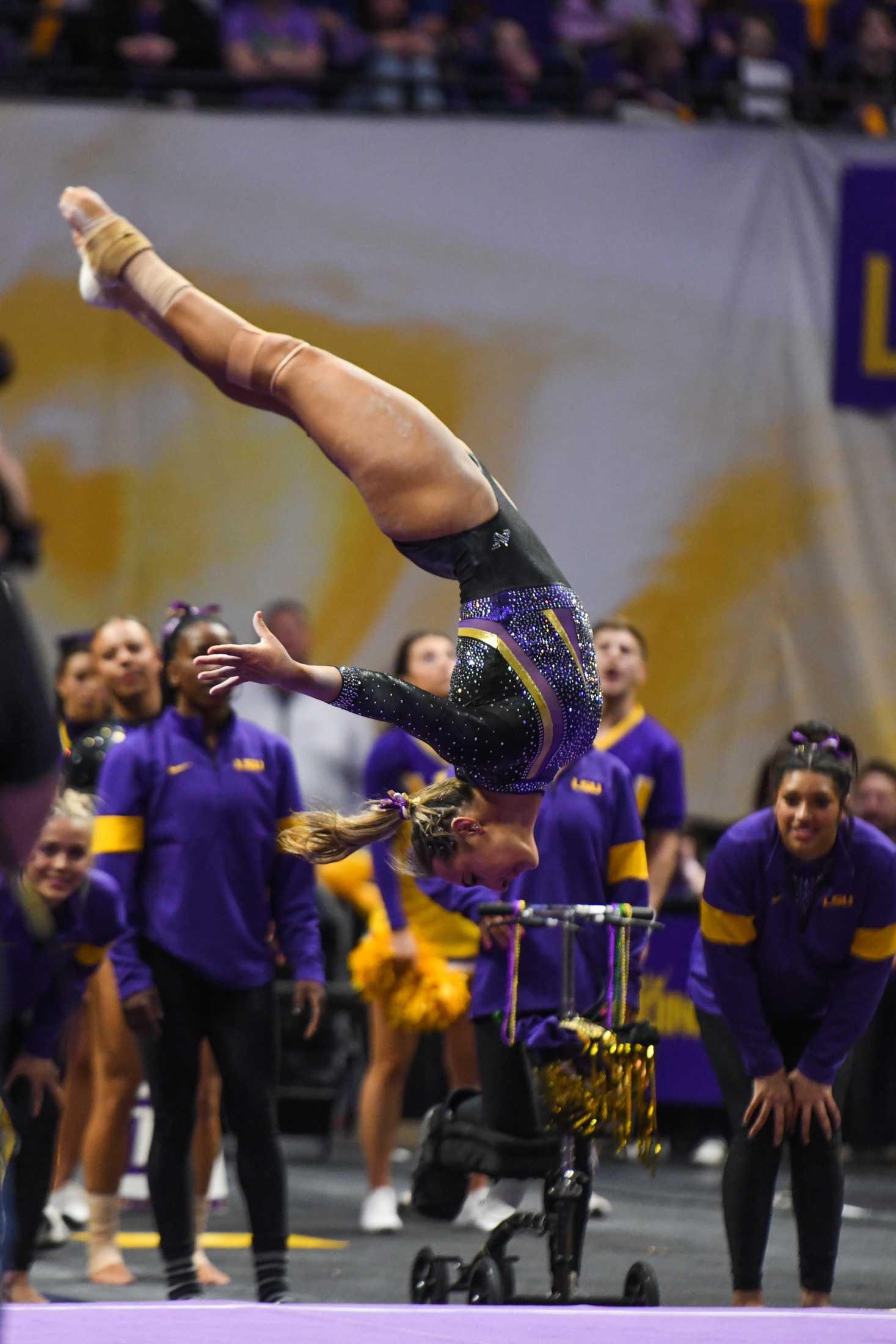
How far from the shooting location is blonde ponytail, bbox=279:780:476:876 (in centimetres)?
407

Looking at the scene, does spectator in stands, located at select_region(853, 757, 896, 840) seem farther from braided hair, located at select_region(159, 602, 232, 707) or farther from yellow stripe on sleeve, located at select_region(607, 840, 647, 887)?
braided hair, located at select_region(159, 602, 232, 707)

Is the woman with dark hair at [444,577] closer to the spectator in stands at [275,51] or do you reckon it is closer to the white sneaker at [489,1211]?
the white sneaker at [489,1211]

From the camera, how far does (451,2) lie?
8930mm

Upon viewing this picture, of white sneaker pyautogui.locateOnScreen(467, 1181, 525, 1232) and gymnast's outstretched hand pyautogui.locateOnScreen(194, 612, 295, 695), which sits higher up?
gymnast's outstretched hand pyautogui.locateOnScreen(194, 612, 295, 695)

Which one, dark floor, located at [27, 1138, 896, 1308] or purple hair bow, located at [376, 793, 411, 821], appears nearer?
purple hair bow, located at [376, 793, 411, 821]

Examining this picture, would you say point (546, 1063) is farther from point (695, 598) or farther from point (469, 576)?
point (695, 598)

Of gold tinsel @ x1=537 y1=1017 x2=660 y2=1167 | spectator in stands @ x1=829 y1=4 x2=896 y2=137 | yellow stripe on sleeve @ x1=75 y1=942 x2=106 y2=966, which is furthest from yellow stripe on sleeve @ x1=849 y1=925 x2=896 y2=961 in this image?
spectator in stands @ x1=829 y1=4 x2=896 y2=137

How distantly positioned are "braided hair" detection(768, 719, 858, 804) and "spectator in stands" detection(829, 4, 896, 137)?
457 centimetres

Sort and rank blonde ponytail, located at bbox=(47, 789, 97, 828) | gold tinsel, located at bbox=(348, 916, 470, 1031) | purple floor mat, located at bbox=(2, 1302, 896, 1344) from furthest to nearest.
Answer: gold tinsel, located at bbox=(348, 916, 470, 1031) → blonde ponytail, located at bbox=(47, 789, 97, 828) → purple floor mat, located at bbox=(2, 1302, 896, 1344)

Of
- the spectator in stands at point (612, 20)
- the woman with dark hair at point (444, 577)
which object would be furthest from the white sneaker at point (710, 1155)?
the spectator in stands at point (612, 20)

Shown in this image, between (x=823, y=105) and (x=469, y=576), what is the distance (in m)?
5.45

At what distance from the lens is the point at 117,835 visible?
484cm

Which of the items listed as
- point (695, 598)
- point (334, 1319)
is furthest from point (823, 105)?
point (334, 1319)

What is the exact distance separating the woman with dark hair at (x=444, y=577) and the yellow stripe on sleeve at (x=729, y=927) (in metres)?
0.46
